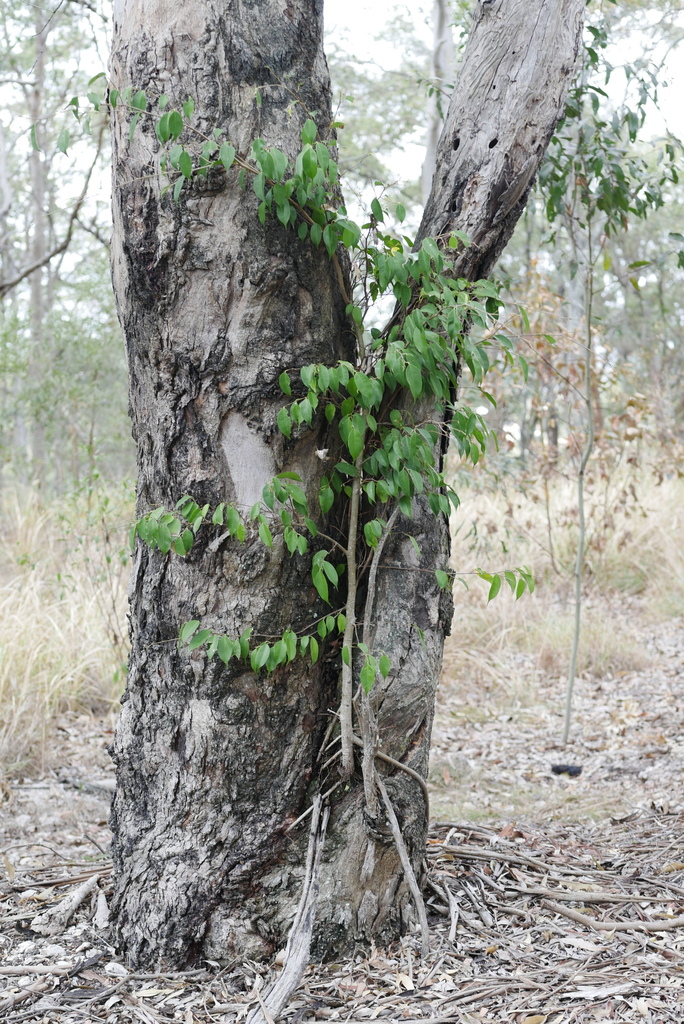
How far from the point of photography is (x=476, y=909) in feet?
8.63

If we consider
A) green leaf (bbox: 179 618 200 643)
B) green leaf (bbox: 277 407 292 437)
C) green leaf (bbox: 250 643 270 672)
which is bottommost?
green leaf (bbox: 250 643 270 672)

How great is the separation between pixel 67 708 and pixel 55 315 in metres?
6.24

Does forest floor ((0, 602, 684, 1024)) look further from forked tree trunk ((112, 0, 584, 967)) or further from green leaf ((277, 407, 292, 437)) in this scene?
green leaf ((277, 407, 292, 437))

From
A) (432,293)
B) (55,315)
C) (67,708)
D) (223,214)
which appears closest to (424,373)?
(432,293)

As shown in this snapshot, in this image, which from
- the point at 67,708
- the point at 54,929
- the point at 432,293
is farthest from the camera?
the point at 67,708

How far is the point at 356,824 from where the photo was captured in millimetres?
2365

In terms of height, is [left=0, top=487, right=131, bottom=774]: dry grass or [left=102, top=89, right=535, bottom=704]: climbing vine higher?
[left=102, top=89, right=535, bottom=704]: climbing vine

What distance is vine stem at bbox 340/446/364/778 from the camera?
2.28 m

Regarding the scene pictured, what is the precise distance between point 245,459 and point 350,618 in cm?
55

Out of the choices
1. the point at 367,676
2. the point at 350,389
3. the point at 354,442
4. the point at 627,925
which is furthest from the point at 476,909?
the point at 350,389

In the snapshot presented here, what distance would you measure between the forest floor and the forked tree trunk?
6.3 inches

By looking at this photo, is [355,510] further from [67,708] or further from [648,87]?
[67,708]

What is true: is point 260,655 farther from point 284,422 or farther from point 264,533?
point 284,422

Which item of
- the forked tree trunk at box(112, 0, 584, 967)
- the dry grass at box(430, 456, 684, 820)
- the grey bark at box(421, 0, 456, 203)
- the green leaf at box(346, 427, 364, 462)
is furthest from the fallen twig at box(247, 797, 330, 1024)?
the grey bark at box(421, 0, 456, 203)
